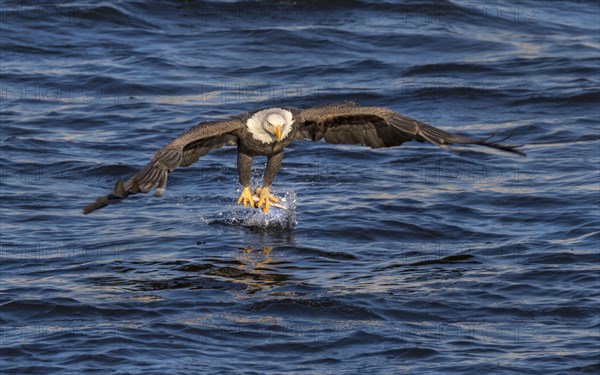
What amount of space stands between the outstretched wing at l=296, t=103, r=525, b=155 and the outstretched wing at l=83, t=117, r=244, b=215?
2.09 ft

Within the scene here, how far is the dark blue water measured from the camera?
10555 millimetres

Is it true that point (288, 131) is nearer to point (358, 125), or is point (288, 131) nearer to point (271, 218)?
point (358, 125)

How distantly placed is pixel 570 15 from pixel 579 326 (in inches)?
483

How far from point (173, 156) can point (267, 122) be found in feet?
4.46

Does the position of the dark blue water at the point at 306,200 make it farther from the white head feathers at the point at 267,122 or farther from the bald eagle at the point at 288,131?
the white head feathers at the point at 267,122

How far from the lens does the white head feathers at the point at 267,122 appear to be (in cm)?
1141

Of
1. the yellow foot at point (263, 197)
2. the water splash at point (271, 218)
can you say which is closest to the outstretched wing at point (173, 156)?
the yellow foot at point (263, 197)

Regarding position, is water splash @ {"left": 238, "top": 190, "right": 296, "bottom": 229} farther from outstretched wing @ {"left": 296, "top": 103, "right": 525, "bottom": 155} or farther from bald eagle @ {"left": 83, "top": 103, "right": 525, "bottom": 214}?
outstretched wing @ {"left": 296, "top": 103, "right": 525, "bottom": 155}

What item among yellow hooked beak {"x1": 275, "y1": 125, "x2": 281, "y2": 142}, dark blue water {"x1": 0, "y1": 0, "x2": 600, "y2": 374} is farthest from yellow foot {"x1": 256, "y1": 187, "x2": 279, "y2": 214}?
yellow hooked beak {"x1": 275, "y1": 125, "x2": 281, "y2": 142}

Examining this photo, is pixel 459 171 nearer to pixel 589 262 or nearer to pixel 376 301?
pixel 589 262

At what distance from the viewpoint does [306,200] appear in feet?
48.0

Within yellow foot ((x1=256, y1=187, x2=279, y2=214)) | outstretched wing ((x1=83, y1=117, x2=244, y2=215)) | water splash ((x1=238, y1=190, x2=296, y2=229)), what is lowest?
water splash ((x1=238, y1=190, x2=296, y2=229))

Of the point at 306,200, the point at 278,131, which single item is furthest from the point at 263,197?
the point at 306,200

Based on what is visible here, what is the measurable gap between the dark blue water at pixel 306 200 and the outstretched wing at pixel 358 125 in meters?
1.24
